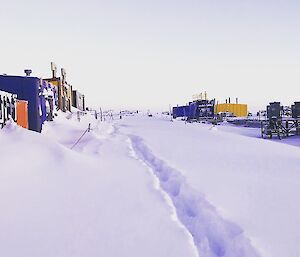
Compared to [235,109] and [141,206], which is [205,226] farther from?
[235,109]

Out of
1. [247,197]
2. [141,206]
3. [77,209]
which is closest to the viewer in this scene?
[77,209]

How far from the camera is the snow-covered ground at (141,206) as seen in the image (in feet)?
14.1

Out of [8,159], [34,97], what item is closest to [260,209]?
[8,159]

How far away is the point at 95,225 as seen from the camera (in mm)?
5027

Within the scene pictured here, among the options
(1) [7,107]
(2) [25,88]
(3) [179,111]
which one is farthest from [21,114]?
(3) [179,111]

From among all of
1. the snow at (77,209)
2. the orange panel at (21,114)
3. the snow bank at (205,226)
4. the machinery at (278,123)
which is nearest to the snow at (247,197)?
the snow bank at (205,226)

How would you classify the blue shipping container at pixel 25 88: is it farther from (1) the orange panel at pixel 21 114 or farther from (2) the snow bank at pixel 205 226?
(2) the snow bank at pixel 205 226

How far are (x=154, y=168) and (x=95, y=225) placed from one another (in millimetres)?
5115

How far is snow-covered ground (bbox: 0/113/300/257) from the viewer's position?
430cm

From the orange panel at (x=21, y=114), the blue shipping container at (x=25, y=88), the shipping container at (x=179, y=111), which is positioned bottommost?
the shipping container at (x=179, y=111)

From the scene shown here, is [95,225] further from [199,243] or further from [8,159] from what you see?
[8,159]

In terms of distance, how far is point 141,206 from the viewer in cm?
604

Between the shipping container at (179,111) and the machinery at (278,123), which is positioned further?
the shipping container at (179,111)

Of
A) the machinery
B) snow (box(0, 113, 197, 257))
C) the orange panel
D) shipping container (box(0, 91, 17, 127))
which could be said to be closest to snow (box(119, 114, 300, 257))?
snow (box(0, 113, 197, 257))
